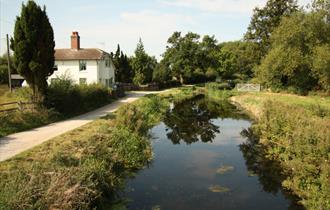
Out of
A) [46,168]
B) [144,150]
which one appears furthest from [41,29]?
[46,168]

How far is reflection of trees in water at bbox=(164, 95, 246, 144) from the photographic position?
2438 centimetres

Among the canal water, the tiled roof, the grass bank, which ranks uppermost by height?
the tiled roof

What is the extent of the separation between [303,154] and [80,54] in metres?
38.2

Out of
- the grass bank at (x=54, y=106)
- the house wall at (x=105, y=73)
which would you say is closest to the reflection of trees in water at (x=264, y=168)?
the grass bank at (x=54, y=106)

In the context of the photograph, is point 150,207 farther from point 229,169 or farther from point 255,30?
point 255,30

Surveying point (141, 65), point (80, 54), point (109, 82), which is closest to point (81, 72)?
point (80, 54)

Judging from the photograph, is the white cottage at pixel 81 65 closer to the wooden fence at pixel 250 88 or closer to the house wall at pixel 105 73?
the house wall at pixel 105 73

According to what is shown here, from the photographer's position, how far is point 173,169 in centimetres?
1644

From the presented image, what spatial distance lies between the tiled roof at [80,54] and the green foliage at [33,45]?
2159 centimetres

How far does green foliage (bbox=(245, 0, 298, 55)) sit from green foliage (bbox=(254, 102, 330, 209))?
40.4 m

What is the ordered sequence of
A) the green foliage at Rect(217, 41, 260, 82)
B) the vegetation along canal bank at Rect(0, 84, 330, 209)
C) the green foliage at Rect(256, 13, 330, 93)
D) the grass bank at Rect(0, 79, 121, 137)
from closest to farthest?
1. the vegetation along canal bank at Rect(0, 84, 330, 209)
2. the grass bank at Rect(0, 79, 121, 137)
3. the green foliage at Rect(256, 13, 330, 93)
4. the green foliage at Rect(217, 41, 260, 82)

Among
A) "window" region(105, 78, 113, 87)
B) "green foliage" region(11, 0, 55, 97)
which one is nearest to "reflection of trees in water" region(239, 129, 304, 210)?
"green foliage" region(11, 0, 55, 97)

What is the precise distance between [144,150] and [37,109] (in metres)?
9.12

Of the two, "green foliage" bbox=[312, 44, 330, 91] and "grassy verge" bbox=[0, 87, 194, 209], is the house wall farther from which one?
"green foliage" bbox=[312, 44, 330, 91]
